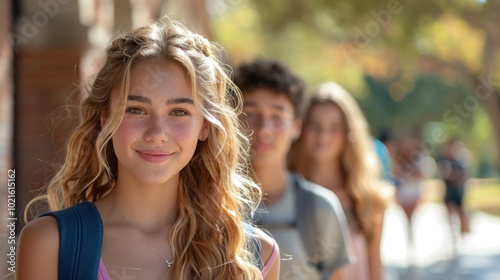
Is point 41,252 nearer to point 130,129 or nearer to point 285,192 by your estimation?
point 130,129

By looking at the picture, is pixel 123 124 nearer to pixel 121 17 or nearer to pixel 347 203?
pixel 347 203

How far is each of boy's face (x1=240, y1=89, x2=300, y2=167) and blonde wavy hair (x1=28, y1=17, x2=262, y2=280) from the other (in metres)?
1.27

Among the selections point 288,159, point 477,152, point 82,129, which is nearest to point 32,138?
point 288,159

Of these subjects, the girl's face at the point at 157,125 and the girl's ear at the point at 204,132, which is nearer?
the girl's face at the point at 157,125

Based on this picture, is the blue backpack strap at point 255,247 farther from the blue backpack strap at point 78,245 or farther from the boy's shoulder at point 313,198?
the boy's shoulder at point 313,198

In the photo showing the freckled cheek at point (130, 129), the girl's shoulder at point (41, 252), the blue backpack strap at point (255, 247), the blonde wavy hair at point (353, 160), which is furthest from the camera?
the blonde wavy hair at point (353, 160)

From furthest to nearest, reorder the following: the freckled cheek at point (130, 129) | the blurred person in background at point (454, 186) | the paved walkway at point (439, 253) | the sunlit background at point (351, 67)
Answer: the blurred person in background at point (454, 186), the paved walkway at point (439, 253), the sunlit background at point (351, 67), the freckled cheek at point (130, 129)

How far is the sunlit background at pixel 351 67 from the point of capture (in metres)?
5.98

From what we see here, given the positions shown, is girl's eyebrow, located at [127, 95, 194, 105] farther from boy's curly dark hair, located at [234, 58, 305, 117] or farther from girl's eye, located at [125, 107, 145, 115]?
boy's curly dark hair, located at [234, 58, 305, 117]

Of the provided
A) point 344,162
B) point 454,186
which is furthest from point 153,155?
point 454,186

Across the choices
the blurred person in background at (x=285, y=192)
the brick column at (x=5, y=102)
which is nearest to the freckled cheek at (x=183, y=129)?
the blurred person in background at (x=285, y=192)

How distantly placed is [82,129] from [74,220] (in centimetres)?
41

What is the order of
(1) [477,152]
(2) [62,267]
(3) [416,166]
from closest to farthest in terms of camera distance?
(2) [62,267], (3) [416,166], (1) [477,152]

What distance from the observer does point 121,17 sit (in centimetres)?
795
